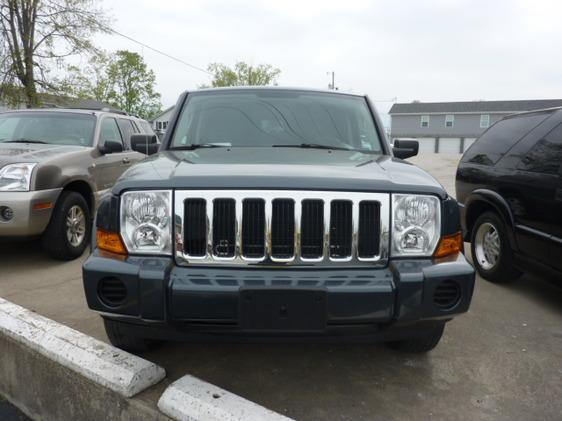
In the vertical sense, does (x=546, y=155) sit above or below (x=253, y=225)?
above

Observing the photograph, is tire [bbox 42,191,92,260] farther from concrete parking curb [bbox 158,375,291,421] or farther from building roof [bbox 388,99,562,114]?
building roof [bbox 388,99,562,114]

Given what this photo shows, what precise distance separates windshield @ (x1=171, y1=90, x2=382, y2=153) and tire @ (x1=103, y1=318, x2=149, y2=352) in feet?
4.34

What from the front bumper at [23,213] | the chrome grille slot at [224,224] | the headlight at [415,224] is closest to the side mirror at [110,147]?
the front bumper at [23,213]

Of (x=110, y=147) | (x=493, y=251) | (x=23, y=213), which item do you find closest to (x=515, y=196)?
(x=493, y=251)

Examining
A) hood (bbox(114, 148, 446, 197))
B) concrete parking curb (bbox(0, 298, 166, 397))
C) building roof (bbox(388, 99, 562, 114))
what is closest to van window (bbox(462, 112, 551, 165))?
hood (bbox(114, 148, 446, 197))

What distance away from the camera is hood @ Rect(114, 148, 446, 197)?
2109 millimetres

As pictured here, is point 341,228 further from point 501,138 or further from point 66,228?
point 66,228

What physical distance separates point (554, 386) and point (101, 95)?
47945 millimetres

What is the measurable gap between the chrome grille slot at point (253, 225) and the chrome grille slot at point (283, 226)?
0.17ft

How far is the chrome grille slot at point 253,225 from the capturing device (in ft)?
6.86

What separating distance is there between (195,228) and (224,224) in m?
0.14

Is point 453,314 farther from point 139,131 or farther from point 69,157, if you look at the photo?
point 139,131

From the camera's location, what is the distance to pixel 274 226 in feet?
6.91

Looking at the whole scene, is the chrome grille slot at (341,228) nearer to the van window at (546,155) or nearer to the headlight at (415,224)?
the headlight at (415,224)
